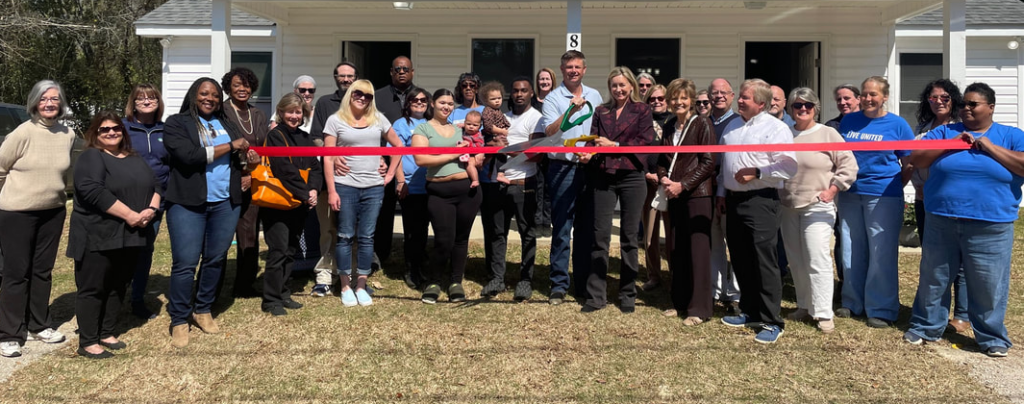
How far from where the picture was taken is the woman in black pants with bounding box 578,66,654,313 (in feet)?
17.1

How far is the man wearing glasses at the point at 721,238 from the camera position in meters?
5.49

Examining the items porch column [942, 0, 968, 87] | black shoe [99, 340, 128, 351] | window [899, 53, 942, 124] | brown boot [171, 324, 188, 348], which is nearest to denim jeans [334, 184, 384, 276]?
brown boot [171, 324, 188, 348]

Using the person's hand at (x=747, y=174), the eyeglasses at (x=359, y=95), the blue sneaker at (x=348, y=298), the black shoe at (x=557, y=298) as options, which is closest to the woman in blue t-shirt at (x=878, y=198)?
the person's hand at (x=747, y=174)

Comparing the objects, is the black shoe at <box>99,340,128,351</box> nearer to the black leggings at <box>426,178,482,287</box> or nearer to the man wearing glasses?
the black leggings at <box>426,178,482,287</box>

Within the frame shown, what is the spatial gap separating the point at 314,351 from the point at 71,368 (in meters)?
1.46

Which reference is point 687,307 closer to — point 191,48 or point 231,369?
point 231,369

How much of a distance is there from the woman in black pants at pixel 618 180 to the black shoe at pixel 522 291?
0.56 metres

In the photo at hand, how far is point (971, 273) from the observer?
4559 millimetres

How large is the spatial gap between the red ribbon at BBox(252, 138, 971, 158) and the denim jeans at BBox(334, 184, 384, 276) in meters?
0.35

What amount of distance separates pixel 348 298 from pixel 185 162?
1.71 meters

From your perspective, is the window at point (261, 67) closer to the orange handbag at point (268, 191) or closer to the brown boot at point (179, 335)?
the orange handbag at point (268, 191)

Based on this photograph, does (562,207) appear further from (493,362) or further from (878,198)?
(878,198)

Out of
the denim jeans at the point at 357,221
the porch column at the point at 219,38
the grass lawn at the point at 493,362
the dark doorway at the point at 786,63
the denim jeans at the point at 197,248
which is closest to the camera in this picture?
the grass lawn at the point at 493,362

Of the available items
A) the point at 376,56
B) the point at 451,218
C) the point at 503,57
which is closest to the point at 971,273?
the point at 451,218
